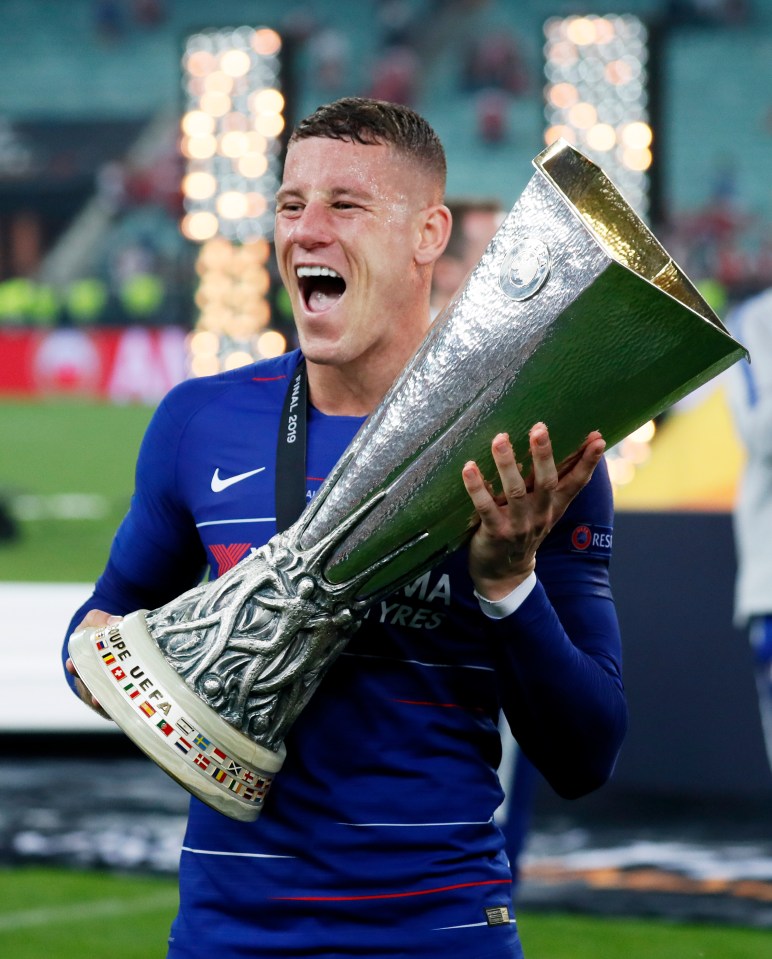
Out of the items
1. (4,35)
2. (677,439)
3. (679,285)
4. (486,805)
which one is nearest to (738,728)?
(677,439)

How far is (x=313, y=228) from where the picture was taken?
157 cm

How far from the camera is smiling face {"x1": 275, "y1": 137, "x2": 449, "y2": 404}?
1589 mm

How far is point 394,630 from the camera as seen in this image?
5.22ft

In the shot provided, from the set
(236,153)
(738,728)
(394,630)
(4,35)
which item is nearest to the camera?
(394,630)

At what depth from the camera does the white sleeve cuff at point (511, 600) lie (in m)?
1.45

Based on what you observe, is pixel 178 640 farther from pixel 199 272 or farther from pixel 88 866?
pixel 199 272

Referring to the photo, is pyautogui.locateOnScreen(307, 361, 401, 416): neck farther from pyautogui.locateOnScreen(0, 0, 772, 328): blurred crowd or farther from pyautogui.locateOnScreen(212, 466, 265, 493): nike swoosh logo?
pyautogui.locateOnScreen(0, 0, 772, 328): blurred crowd

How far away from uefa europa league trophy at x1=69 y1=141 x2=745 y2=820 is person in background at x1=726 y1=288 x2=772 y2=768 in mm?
2113

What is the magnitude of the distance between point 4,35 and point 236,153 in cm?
1732

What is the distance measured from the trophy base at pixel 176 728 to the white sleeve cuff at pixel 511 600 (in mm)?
245

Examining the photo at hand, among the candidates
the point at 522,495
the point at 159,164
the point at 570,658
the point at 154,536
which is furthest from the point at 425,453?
the point at 159,164

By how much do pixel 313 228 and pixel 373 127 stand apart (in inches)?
5.4

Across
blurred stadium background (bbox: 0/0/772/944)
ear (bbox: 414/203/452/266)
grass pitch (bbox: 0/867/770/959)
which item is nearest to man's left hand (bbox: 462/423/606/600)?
ear (bbox: 414/203/452/266)

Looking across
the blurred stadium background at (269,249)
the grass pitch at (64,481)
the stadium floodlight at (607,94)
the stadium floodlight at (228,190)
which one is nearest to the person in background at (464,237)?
the blurred stadium background at (269,249)
